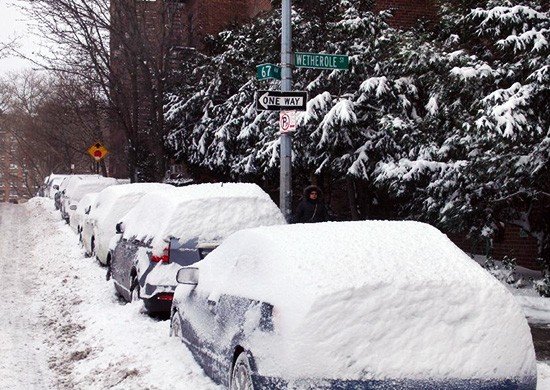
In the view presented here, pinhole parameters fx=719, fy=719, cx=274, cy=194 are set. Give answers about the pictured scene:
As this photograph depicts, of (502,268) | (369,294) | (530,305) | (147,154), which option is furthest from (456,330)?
(147,154)

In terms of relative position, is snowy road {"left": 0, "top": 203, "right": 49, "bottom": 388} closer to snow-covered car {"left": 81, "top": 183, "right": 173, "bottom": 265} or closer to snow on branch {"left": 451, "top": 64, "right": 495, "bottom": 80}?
snow-covered car {"left": 81, "top": 183, "right": 173, "bottom": 265}

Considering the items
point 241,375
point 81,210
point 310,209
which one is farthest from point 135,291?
point 81,210

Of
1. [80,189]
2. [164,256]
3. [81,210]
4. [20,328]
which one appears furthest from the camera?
[80,189]

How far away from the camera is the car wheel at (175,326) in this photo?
740 centimetres

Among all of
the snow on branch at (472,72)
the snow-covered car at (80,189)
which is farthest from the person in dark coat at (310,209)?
the snow-covered car at (80,189)

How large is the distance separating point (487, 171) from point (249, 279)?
7.11 m

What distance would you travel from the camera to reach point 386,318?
4461 mm

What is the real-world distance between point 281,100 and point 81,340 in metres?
4.79

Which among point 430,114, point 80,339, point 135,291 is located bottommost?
point 80,339

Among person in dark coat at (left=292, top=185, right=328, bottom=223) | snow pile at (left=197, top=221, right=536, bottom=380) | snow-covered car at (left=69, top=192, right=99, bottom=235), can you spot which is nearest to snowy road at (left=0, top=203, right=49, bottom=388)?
snow-covered car at (left=69, top=192, right=99, bottom=235)

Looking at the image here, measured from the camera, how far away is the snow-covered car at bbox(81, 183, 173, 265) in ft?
47.8

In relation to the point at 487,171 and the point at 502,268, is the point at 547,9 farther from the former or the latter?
the point at 502,268

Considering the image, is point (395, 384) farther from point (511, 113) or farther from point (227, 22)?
point (227, 22)

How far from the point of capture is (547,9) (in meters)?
11.7
